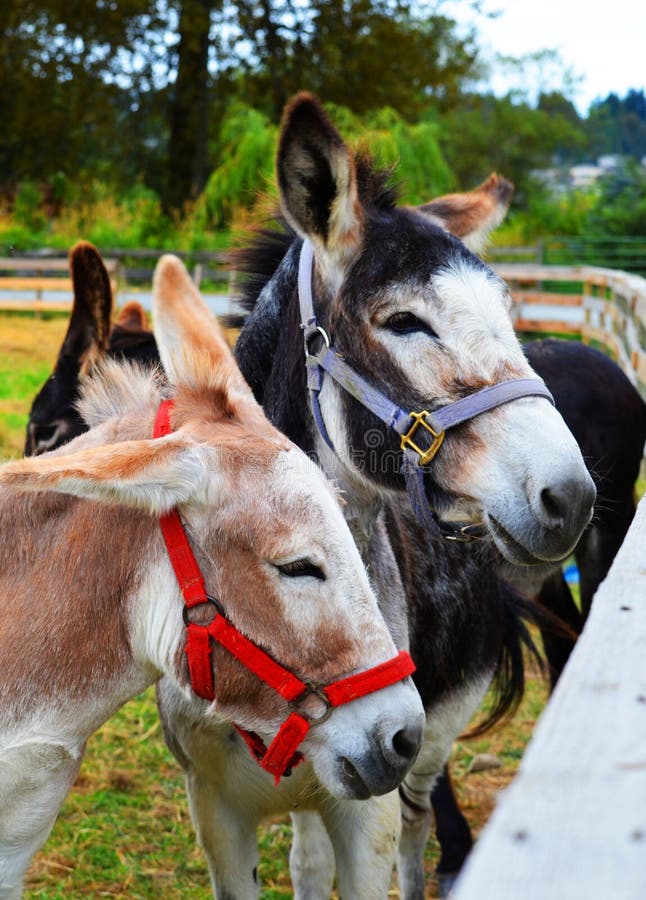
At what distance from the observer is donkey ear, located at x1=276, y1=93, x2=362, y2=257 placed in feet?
9.12

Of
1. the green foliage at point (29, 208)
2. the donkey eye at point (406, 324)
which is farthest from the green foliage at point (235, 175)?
the donkey eye at point (406, 324)

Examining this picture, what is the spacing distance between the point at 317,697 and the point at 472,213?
1901 mm

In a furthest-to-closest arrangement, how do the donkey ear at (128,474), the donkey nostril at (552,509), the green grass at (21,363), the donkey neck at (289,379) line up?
the green grass at (21,363), the donkey neck at (289,379), the donkey nostril at (552,509), the donkey ear at (128,474)

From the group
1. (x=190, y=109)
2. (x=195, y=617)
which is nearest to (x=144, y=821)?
(x=195, y=617)

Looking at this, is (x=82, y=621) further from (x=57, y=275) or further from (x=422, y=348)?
(x=57, y=275)

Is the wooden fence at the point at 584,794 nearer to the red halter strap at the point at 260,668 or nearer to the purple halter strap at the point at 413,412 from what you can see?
the red halter strap at the point at 260,668

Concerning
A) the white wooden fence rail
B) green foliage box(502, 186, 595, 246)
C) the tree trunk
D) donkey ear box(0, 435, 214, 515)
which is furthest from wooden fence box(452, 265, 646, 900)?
green foliage box(502, 186, 595, 246)

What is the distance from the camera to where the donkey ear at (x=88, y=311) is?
475cm

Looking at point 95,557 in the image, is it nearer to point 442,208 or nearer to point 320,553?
point 320,553

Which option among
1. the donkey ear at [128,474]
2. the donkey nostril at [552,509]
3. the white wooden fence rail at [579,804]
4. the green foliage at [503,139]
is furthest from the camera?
the green foliage at [503,139]

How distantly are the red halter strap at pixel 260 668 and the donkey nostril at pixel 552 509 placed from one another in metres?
0.52

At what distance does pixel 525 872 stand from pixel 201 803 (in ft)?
7.40

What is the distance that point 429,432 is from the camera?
259cm

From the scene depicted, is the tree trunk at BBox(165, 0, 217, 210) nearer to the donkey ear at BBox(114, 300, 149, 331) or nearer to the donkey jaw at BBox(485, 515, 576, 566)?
the donkey ear at BBox(114, 300, 149, 331)
